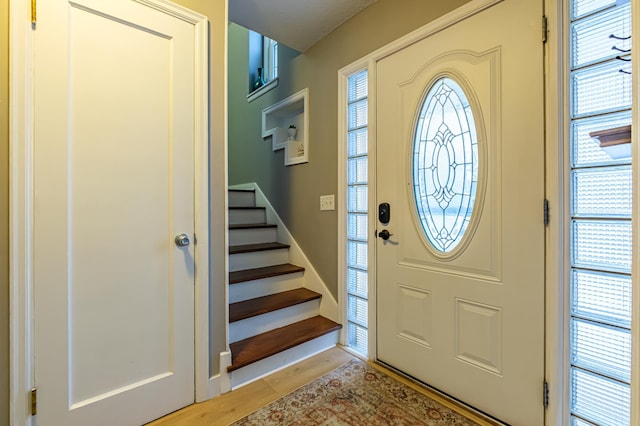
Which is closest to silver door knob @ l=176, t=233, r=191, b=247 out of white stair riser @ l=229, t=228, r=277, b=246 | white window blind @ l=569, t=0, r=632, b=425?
white stair riser @ l=229, t=228, r=277, b=246

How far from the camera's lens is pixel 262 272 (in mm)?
2379

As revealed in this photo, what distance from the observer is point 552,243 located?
4.09ft

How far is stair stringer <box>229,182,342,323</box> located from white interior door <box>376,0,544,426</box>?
48cm

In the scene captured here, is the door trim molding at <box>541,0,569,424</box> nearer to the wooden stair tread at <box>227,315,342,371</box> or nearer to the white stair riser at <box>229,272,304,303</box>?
the wooden stair tread at <box>227,315,342,371</box>

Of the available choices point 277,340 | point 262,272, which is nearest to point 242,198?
point 262,272

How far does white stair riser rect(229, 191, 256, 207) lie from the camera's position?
10.5 feet

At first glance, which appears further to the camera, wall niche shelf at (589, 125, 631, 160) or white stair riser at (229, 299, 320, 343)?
white stair riser at (229, 299, 320, 343)

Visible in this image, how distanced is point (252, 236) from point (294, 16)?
6.02ft

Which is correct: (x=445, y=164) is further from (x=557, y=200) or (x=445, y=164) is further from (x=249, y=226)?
(x=249, y=226)

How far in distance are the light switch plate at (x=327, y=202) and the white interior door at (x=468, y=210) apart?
1.62 feet

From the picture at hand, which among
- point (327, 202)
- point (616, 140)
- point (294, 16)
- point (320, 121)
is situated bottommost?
point (327, 202)

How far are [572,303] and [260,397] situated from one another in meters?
1.59

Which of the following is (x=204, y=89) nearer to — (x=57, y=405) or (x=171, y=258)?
(x=171, y=258)

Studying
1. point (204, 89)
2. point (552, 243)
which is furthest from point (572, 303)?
point (204, 89)
